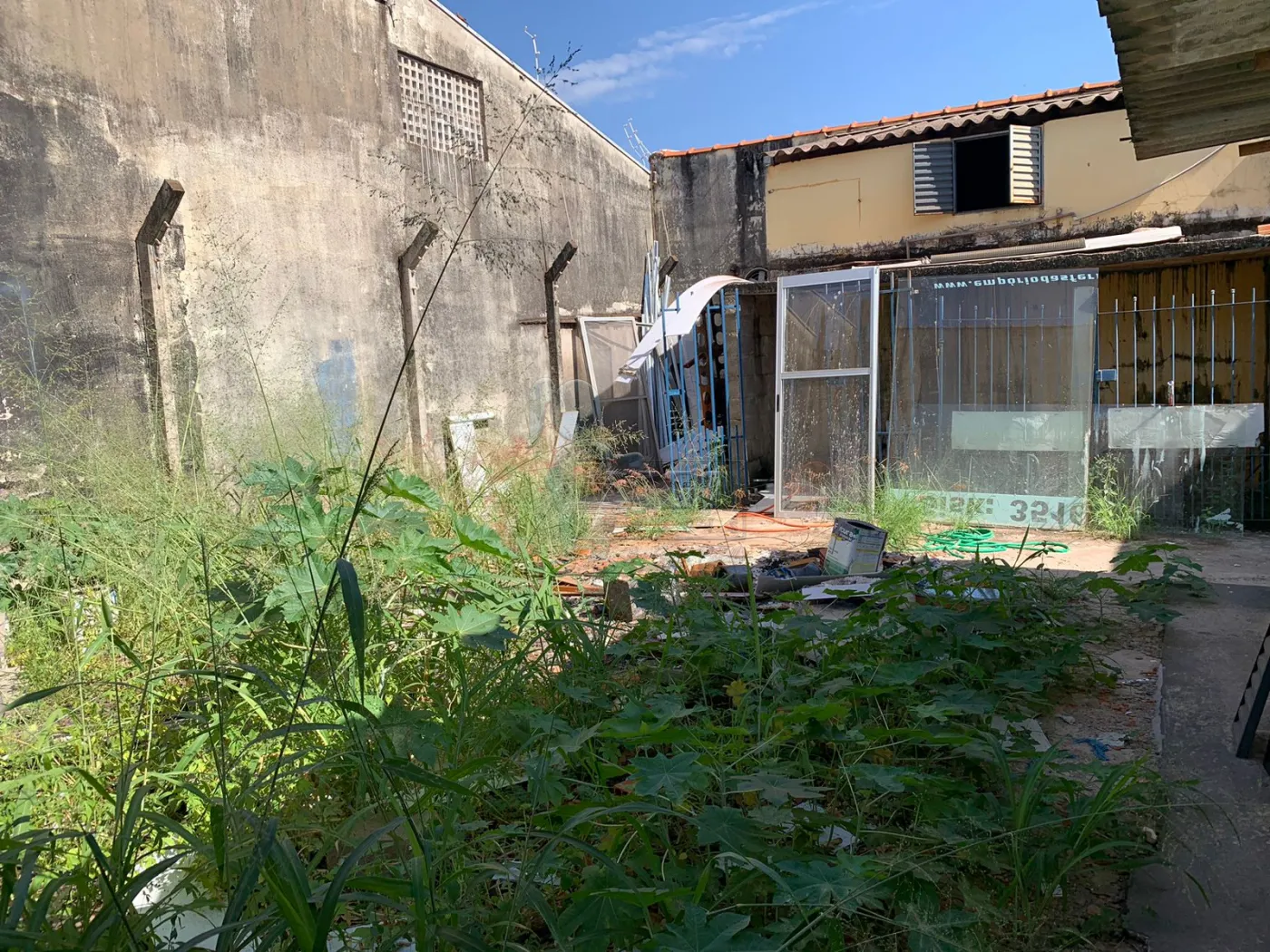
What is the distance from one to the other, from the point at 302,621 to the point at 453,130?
7.77 m

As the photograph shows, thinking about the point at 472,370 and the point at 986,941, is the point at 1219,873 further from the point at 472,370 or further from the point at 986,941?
the point at 472,370

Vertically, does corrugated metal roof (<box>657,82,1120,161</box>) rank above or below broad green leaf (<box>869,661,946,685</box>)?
above

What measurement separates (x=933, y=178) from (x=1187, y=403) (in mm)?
4140

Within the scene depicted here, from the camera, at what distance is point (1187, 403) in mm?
7578

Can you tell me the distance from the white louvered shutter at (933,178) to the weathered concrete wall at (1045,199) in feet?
0.51

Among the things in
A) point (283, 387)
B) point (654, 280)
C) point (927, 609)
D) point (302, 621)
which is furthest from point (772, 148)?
point (302, 621)

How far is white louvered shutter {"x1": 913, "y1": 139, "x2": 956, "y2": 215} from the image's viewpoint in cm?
1029

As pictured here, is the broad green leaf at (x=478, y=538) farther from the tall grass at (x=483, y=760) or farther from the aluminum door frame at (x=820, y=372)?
the aluminum door frame at (x=820, y=372)

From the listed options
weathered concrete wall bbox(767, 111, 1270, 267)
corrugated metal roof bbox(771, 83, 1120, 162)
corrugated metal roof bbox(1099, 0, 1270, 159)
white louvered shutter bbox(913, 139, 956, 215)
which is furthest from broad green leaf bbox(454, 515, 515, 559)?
corrugated metal roof bbox(771, 83, 1120, 162)

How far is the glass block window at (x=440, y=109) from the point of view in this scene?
8766 millimetres

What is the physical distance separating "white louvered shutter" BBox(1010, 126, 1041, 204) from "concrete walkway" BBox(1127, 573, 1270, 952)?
7099 mm

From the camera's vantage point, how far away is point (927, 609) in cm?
312

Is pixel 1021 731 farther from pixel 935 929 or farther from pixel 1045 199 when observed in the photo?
pixel 1045 199

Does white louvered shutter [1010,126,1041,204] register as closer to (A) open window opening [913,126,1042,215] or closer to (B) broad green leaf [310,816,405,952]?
(A) open window opening [913,126,1042,215]
